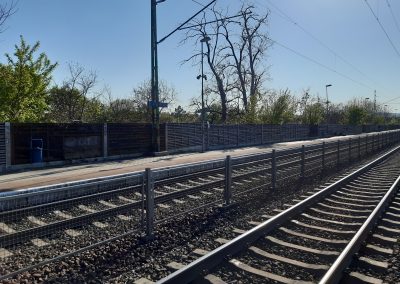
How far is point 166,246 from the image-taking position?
6.27 meters

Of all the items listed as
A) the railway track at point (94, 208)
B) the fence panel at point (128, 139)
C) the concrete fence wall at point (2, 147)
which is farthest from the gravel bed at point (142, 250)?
the fence panel at point (128, 139)

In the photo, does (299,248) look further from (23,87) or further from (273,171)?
(23,87)

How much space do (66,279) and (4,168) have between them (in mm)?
13533

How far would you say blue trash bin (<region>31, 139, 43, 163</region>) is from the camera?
708 inches

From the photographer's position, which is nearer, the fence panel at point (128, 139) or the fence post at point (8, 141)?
the fence post at point (8, 141)

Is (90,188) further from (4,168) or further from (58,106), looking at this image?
(58,106)

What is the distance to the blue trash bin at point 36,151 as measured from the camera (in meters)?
18.0

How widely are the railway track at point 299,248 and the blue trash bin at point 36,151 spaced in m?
13.1

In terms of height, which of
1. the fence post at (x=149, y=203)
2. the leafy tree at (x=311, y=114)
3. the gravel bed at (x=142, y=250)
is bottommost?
the gravel bed at (x=142, y=250)

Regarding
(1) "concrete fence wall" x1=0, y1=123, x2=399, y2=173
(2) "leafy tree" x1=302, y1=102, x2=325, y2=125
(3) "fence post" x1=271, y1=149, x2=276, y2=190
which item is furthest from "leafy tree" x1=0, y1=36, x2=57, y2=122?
(2) "leafy tree" x1=302, y1=102, x2=325, y2=125

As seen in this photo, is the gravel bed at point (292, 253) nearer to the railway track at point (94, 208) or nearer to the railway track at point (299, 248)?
the railway track at point (299, 248)

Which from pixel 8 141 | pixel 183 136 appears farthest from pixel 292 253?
pixel 183 136

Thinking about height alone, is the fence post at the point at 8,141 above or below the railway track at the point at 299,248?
above

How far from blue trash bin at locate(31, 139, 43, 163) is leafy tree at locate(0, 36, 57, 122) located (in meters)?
6.28
